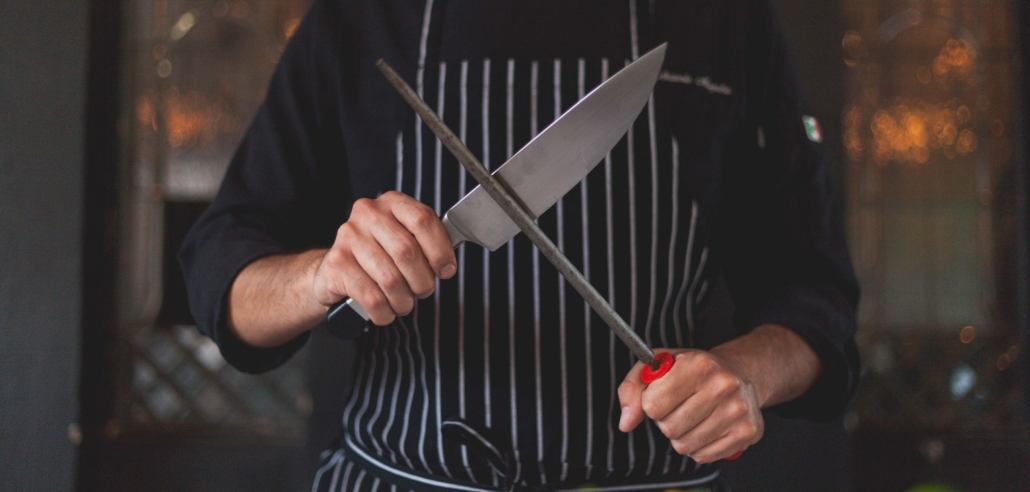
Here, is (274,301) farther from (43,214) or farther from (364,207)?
(43,214)

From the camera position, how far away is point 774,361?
65 cm

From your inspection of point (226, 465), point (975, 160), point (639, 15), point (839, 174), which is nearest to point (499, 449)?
point (639, 15)

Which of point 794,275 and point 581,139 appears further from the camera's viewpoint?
point 794,275

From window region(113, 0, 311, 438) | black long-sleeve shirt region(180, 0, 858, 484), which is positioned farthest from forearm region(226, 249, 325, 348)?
window region(113, 0, 311, 438)

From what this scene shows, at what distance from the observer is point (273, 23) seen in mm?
1848

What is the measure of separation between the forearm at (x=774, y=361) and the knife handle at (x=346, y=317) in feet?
1.06

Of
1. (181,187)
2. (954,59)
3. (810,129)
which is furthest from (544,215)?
(954,59)

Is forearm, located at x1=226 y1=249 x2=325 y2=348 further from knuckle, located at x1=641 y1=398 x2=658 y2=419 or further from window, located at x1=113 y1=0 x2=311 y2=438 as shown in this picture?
window, located at x1=113 y1=0 x2=311 y2=438

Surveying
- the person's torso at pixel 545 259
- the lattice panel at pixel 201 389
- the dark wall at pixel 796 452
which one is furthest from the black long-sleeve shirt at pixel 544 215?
the lattice panel at pixel 201 389

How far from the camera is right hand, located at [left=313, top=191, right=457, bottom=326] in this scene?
470 mm

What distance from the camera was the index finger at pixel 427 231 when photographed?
0.47 m

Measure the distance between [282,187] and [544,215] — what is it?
27 cm

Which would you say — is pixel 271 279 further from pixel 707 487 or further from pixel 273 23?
pixel 273 23

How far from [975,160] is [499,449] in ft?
6.03
